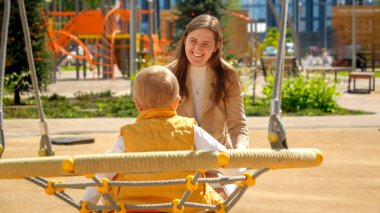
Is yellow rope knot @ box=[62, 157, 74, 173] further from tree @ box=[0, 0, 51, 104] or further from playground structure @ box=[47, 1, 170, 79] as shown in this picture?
playground structure @ box=[47, 1, 170, 79]

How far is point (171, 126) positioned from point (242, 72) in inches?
530

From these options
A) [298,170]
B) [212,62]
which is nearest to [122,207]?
[212,62]

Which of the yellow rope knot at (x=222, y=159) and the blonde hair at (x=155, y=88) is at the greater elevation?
the blonde hair at (x=155, y=88)

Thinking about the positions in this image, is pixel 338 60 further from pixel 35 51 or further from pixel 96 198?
pixel 96 198

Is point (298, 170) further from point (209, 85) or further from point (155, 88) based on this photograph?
point (155, 88)

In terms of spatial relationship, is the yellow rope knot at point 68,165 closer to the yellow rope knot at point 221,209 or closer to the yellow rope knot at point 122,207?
the yellow rope knot at point 122,207

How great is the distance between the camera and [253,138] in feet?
34.4

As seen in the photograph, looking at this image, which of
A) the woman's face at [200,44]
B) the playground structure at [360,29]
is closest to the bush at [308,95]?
the woman's face at [200,44]

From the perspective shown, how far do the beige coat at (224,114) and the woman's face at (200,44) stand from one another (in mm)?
127

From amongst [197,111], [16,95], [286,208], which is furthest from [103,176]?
[16,95]

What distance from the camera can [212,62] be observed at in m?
4.25

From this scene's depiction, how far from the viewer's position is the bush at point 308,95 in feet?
49.5

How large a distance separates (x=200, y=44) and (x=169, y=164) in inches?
53.7

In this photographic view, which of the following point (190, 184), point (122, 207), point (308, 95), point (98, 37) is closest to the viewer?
point (190, 184)
